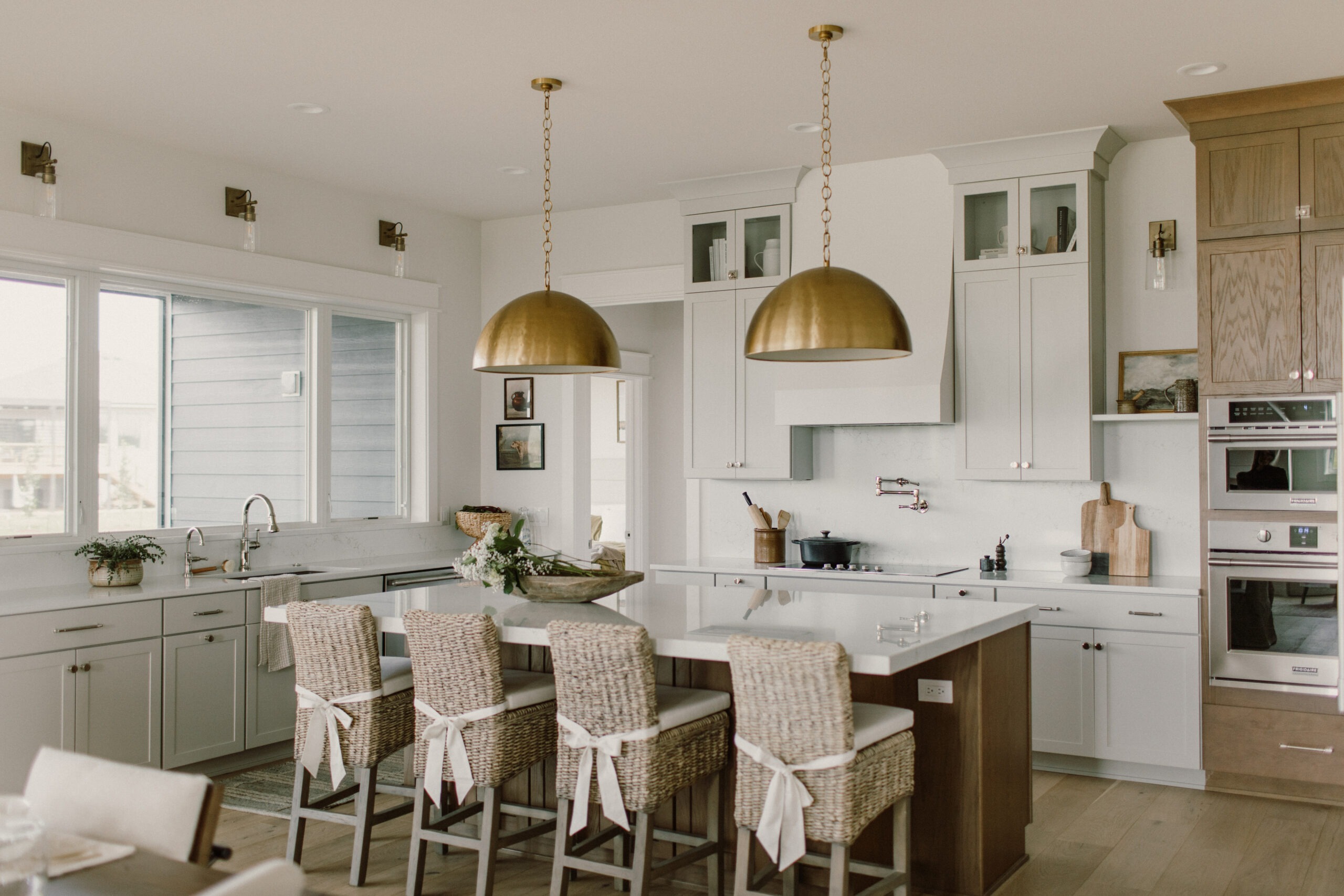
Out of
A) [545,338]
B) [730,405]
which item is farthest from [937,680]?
[730,405]

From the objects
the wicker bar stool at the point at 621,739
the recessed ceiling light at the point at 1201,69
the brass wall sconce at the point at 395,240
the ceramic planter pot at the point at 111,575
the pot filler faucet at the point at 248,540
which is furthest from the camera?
the brass wall sconce at the point at 395,240

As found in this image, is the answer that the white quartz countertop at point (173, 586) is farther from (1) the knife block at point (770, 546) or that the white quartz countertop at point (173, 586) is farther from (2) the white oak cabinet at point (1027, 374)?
(2) the white oak cabinet at point (1027, 374)

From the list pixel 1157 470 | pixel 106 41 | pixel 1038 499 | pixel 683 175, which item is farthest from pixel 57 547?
pixel 1157 470

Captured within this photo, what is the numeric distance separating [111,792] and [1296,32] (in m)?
4.08

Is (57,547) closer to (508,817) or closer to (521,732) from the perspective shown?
(508,817)

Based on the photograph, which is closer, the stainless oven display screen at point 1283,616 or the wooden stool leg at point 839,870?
the wooden stool leg at point 839,870

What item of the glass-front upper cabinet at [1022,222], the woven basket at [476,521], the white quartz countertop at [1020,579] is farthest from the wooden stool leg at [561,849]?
the woven basket at [476,521]

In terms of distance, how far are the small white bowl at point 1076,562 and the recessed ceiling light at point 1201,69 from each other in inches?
78.6

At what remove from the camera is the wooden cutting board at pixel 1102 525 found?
5090 mm

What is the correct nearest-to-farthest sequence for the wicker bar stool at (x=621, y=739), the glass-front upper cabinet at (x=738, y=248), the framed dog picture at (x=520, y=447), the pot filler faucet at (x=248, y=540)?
the wicker bar stool at (x=621, y=739) < the pot filler faucet at (x=248, y=540) < the glass-front upper cabinet at (x=738, y=248) < the framed dog picture at (x=520, y=447)

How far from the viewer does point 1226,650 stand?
4527 millimetres

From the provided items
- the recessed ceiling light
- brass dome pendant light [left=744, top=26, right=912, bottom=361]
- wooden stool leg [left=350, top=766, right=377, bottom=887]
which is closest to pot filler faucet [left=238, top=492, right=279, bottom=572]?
wooden stool leg [left=350, top=766, right=377, bottom=887]

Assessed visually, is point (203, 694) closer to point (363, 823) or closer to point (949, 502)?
point (363, 823)

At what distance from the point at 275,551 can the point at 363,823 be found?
2.45 meters
